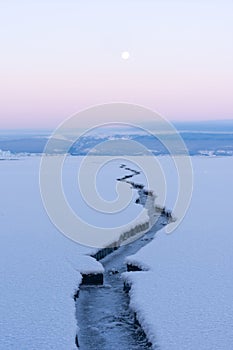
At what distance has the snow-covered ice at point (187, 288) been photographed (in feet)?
18.7

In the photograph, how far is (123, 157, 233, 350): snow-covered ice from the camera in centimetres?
571

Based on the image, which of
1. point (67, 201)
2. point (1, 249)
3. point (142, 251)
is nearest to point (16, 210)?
point (67, 201)

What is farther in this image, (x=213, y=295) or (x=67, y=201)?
(x=67, y=201)

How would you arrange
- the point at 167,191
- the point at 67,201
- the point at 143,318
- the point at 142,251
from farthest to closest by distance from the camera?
the point at 167,191
the point at 67,201
the point at 142,251
the point at 143,318

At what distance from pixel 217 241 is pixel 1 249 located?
436 centimetres

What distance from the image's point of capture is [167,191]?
20.0 meters

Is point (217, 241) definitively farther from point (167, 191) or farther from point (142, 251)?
point (167, 191)

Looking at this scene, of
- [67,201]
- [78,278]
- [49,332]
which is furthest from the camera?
[67,201]

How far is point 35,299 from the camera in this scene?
695 centimetres

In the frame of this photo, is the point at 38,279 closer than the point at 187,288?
No

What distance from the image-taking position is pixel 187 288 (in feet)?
24.2

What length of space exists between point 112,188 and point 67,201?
4961 millimetres

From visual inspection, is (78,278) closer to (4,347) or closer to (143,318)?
(143,318)

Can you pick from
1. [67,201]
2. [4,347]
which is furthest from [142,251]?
[67,201]
